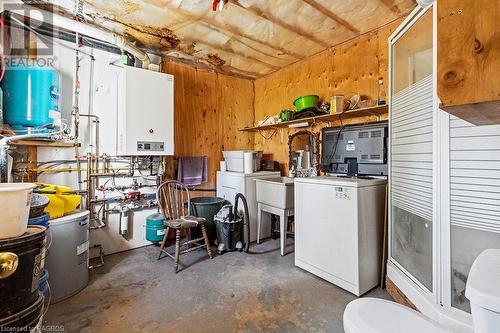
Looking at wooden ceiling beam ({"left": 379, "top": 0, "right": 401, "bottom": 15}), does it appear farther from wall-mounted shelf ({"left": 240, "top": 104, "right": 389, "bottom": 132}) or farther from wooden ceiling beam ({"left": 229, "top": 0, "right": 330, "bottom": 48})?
wall-mounted shelf ({"left": 240, "top": 104, "right": 389, "bottom": 132})

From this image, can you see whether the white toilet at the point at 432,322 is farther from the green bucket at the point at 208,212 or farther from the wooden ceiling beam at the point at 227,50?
the wooden ceiling beam at the point at 227,50

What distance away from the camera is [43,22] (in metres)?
2.22

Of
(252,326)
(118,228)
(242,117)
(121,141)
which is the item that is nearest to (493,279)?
(252,326)

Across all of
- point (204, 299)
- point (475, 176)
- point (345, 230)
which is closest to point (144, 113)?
point (204, 299)

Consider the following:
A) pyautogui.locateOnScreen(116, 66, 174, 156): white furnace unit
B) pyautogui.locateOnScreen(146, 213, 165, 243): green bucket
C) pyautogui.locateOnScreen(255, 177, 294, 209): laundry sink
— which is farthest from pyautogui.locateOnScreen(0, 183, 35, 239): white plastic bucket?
pyautogui.locateOnScreen(255, 177, 294, 209): laundry sink

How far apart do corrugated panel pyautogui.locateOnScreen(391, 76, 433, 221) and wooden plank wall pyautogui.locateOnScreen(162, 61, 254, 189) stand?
2433 mm

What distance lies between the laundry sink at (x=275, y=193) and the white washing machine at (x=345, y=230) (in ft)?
1.45

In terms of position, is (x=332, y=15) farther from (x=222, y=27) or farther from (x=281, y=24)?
(x=222, y=27)

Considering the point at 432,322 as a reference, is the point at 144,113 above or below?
above

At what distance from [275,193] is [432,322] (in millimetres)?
1926

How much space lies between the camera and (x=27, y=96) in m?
2.00

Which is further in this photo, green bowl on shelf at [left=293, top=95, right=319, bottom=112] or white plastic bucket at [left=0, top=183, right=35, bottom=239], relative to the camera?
green bowl on shelf at [left=293, top=95, right=319, bottom=112]

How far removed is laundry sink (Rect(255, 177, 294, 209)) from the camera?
2824mm

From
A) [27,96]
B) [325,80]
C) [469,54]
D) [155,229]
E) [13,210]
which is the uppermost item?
[325,80]
